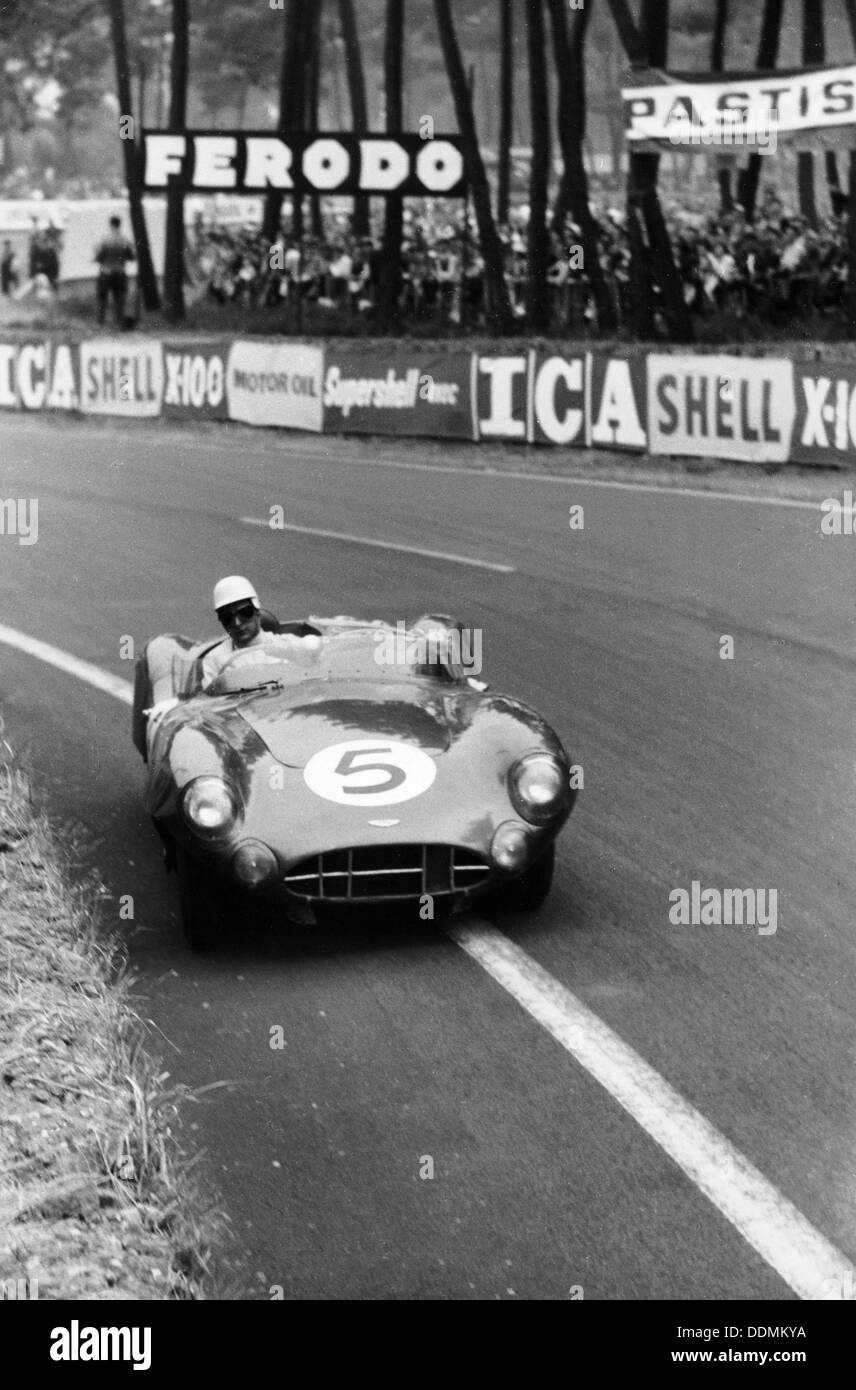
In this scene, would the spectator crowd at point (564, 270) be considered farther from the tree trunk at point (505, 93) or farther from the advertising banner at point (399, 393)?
the advertising banner at point (399, 393)

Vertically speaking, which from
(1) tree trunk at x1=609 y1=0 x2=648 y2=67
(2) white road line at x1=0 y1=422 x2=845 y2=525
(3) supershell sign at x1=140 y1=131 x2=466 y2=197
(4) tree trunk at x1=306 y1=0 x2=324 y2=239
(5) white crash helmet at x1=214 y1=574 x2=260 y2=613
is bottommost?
(2) white road line at x1=0 y1=422 x2=845 y2=525

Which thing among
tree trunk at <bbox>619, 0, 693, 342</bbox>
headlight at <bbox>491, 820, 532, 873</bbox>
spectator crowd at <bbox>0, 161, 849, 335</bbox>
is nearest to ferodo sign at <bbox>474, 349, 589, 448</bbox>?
tree trunk at <bbox>619, 0, 693, 342</bbox>

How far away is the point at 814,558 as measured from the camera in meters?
15.1

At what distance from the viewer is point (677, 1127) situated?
18.4 ft

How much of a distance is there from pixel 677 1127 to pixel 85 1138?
1.56 m

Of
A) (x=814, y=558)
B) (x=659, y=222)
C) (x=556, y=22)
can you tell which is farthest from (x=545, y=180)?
(x=814, y=558)

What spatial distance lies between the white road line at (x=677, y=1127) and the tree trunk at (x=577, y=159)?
21307 mm

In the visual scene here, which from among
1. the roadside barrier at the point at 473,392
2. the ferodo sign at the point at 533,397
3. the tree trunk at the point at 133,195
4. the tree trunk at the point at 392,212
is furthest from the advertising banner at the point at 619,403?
the tree trunk at the point at 133,195

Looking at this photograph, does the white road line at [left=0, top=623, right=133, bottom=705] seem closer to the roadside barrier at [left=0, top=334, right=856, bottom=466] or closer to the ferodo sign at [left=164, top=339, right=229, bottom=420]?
the roadside barrier at [left=0, top=334, right=856, bottom=466]

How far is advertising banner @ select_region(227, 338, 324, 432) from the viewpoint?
81.9 ft

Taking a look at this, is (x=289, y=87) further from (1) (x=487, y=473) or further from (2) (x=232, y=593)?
(2) (x=232, y=593)

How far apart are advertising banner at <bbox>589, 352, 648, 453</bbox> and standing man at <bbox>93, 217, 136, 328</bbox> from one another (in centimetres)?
1575

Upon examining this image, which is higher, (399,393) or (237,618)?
(399,393)

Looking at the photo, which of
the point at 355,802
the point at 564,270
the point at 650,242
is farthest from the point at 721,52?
the point at 355,802
